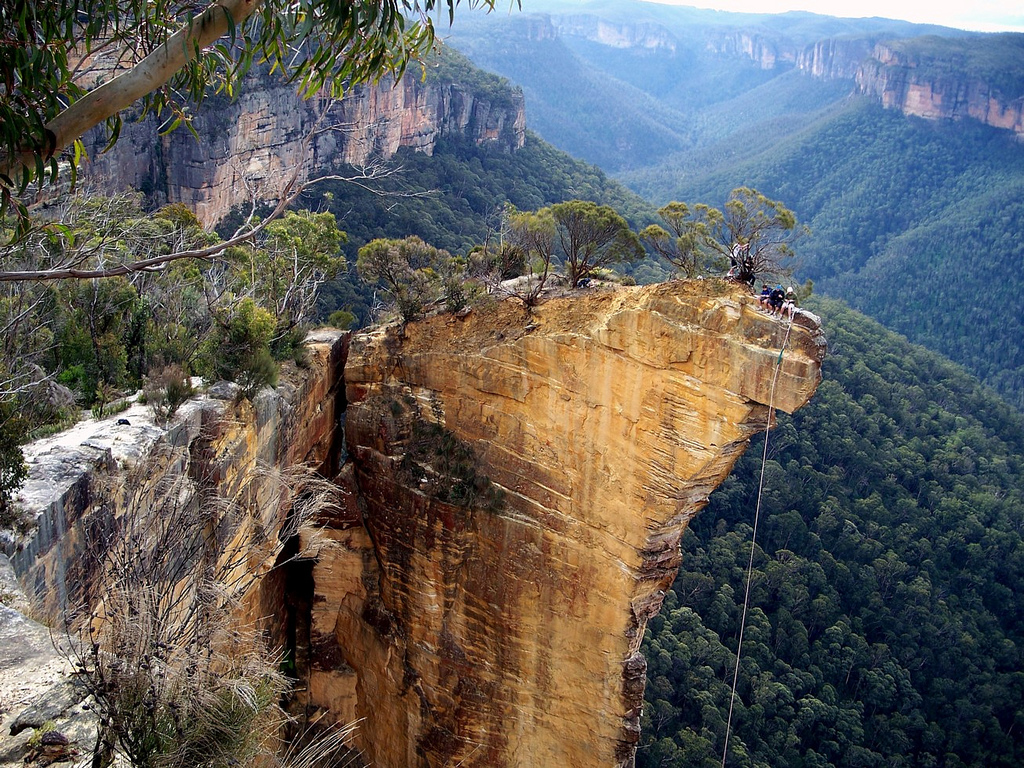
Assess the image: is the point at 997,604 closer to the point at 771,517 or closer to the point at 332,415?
the point at 771,517

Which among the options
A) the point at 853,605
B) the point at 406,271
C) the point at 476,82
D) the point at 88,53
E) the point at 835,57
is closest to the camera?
the point at 88,53

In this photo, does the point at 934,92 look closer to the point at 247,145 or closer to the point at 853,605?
the point at 853,605

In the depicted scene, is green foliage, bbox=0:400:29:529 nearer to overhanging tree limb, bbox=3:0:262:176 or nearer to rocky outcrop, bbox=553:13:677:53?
→ overhanging tree limb, bbox=3:0:262:176

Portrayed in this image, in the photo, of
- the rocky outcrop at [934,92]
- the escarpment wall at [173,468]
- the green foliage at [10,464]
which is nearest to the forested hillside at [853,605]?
the escarpment wall at [173,468]

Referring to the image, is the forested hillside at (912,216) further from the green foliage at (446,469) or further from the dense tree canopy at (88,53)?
the dense tree canopy at (88,53)

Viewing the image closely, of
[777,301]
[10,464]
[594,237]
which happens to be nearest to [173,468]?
[10,464]

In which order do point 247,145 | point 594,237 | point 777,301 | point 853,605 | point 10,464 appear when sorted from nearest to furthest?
point 10,464 < point 777,301 < point 594,237 < point 853,605 < point 247,145
